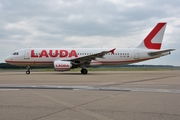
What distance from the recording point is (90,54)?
27172 millimetres

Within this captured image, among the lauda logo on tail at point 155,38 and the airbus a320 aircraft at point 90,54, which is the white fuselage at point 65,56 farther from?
the lauda logo on tail at point 155,38

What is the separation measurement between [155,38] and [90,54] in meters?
8.69

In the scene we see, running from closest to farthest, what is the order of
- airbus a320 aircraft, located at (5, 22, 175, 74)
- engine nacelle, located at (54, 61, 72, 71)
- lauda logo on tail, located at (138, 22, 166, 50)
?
1. engine nacelle, located at (54, 61, 72, 71)
2. airbus a320 aircraft, located at (5, 22, 175, 74)
3. lauda logo on tail, located at (138, 22, 166, 50)

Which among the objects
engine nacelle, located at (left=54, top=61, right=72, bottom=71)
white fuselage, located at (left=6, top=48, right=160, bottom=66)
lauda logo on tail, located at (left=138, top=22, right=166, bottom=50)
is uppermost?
lauda logo on tail, located at (left=138, top=22, right=166, bottom=50)

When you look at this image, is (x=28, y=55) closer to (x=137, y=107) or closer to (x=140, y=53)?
(x=140, y=53)

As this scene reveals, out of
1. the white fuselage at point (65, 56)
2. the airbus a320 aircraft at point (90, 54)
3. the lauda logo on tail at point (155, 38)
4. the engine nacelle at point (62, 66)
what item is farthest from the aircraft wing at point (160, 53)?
the engine nacelle at point (62, 66)

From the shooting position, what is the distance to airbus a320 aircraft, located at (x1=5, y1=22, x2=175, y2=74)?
2630 cm

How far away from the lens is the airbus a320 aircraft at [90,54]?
26.3 metres

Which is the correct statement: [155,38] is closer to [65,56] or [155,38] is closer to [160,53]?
[160,53]

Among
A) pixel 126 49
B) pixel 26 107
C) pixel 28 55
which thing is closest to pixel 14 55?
pixel 28 55

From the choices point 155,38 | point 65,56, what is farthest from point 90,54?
point 155,38

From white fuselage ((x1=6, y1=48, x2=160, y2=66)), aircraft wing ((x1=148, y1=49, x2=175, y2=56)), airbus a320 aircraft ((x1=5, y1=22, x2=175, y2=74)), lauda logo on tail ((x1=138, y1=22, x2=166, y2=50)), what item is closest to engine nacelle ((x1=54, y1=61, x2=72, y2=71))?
airbus a320 aircraft ((x1=5, y1=22, x2=175, y2=74))

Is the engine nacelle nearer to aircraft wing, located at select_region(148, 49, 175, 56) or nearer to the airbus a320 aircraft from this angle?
the airbus a320 aircraft

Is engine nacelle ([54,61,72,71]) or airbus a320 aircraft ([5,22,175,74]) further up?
airbus a320 aircraft ([5,22,175,74])
